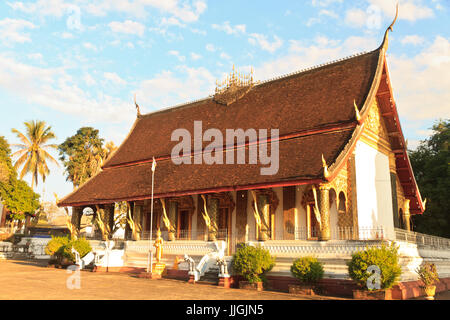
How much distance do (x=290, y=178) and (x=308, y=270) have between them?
2917mm

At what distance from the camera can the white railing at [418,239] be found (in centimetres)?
1422

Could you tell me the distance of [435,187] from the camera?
2452 cm

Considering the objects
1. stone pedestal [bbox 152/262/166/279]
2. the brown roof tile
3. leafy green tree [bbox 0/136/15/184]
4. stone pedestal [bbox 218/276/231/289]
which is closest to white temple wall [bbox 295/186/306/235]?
the brown roof tile

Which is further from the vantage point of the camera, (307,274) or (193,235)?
(193,235)

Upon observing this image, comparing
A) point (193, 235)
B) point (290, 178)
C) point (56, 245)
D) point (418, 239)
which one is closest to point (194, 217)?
point (193, 235)

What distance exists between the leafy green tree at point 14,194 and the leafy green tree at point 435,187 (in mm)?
30022

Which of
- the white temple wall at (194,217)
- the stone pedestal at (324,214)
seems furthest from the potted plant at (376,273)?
the white temple wall at (194,217)

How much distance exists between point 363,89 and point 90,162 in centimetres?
3289

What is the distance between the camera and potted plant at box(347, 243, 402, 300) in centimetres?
1074

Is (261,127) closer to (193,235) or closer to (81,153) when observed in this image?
(193,235)

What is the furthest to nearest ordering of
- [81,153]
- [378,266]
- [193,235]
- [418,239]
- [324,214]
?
1. [81,153]
2. [193,235]
3. [418,239]
4. [324,214]
5. [378,266]

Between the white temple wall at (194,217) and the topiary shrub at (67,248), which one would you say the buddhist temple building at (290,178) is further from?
the topiary shrub at (67,248)
